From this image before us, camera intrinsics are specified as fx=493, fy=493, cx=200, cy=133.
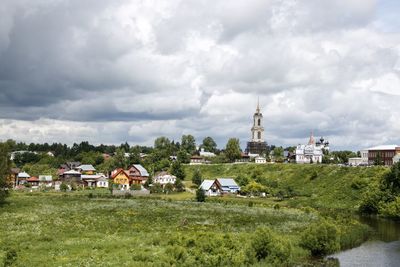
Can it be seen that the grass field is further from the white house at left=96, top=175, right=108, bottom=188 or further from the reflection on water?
the white house at left=96, top=175, right=108, bottom=188

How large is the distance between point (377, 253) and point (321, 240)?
7.85 metres

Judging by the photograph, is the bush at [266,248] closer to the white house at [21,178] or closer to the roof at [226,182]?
the roof at [226,182]

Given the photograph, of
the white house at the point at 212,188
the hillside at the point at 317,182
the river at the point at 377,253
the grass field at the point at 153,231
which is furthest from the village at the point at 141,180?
the river at the point at 377,253

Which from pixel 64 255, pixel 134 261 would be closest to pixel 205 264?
pixel 134 261

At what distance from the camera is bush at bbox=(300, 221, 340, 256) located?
4644 cm

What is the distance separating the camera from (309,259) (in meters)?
45.6

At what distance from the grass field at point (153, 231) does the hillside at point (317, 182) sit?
1.41 feet

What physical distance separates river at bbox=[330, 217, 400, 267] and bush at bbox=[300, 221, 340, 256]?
5.37 ft

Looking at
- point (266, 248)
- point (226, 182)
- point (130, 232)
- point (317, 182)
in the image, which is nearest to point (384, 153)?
point (317, 182)

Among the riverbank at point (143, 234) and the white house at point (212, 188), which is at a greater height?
the white house at point (212, 188)

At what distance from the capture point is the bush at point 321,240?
46438 mm

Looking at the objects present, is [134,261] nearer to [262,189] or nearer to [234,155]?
[262,189]

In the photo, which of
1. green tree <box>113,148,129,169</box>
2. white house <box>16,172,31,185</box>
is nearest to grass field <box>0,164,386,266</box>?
white house <box>16,172,31,185</box>

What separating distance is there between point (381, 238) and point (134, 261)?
115 ft
